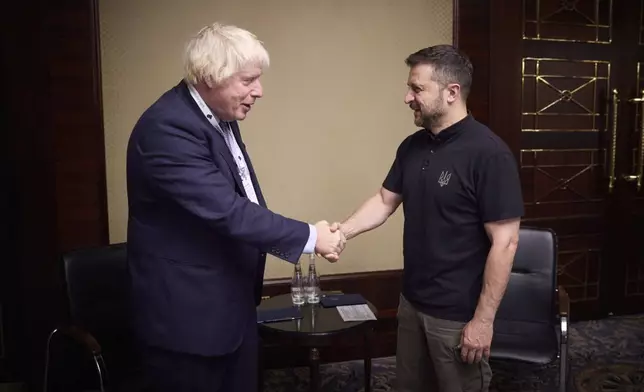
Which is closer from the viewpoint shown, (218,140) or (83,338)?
(218,140)

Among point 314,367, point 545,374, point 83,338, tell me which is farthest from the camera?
point 545,374

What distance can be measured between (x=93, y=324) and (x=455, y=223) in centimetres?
152

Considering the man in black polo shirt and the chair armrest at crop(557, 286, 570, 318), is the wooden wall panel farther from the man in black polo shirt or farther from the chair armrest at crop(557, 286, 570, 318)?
the chair armrest at crop(557, 286, 570, 318)

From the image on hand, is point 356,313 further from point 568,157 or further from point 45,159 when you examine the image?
point 568,157

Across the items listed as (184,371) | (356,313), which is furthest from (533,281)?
(184,371)

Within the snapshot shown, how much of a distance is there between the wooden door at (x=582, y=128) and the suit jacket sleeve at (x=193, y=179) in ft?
7.91

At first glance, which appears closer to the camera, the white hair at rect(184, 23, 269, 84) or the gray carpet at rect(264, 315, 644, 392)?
the white hair at rect(184, 23, 269, 84)

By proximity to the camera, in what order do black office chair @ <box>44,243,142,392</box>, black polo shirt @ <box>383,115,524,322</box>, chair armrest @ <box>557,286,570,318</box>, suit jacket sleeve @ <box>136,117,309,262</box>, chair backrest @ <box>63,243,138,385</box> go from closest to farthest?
suit jacket sleeve @ <box>136,117,309,262</box> < black polo shirt @ <box>383,115,524,322</box> < black office chair @ <box>44,243,142,392</box> < chair backrest @ <box>63,243,138,385</box> < chair armrest @ <box>557,286,570,318</box>

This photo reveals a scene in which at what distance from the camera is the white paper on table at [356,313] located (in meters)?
2.44

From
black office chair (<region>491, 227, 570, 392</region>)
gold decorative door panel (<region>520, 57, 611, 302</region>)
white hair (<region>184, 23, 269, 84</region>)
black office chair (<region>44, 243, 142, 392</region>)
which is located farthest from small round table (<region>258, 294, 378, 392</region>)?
gold decorative door panel (<region>520, 57, 611, 302</region>)

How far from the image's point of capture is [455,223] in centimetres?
188

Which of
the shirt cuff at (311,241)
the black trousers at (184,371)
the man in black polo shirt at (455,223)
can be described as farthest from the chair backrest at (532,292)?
the black trousers at (184,371)

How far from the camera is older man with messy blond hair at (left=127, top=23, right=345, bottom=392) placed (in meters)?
1.54

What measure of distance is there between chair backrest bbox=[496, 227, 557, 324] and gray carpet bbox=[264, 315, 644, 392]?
1.56 ft
